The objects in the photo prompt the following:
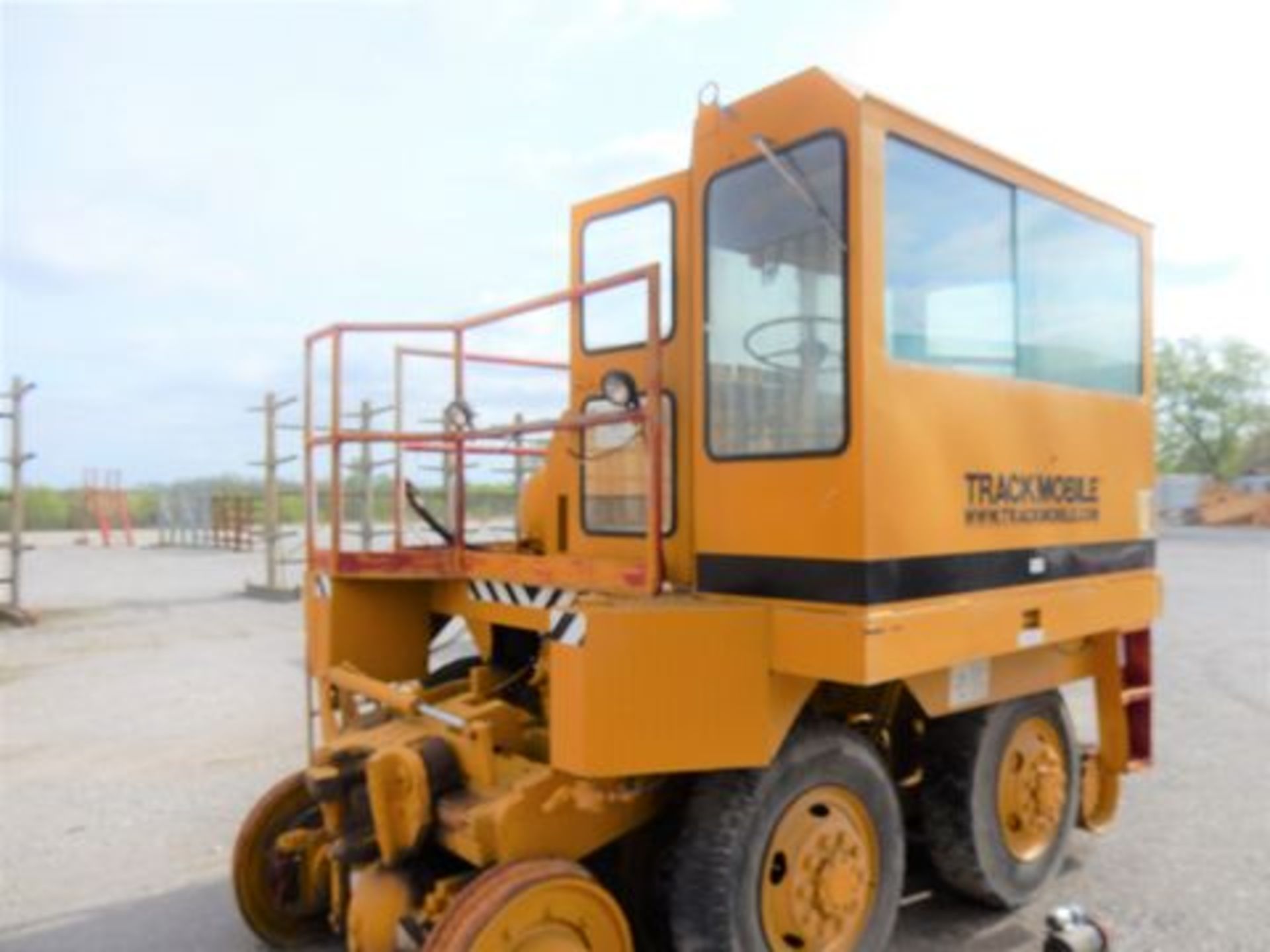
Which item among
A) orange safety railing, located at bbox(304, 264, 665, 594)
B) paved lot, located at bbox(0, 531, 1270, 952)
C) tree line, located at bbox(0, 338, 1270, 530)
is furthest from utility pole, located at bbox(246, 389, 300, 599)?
tree line, located at bbox(0, 338, 1270, 530)

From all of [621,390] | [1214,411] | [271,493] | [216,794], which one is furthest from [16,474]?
[1214,411]

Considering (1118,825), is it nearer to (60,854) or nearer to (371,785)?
(371,785)

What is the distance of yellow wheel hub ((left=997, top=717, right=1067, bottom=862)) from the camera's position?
4445 mm

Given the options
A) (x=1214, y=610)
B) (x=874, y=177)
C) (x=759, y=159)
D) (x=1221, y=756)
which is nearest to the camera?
(x=874, y=177)

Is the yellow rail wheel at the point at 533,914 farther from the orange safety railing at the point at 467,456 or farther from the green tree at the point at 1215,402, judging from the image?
the green tree at the point at 1215,402

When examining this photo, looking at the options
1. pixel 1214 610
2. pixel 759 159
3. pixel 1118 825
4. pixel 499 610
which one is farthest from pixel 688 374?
pixel 1214 610

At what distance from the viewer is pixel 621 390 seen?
3715 mm

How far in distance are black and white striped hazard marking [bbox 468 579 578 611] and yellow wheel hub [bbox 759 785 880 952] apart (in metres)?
1.19

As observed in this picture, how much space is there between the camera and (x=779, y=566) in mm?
3295

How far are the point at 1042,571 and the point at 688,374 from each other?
1.79 metres

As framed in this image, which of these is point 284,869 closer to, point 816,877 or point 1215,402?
point 816,877

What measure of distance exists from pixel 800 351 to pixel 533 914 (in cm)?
209

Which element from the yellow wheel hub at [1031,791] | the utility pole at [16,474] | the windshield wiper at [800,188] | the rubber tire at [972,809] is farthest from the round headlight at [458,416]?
the utility pole at [16,474]

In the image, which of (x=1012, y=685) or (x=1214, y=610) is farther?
(x=1214, y=610)
